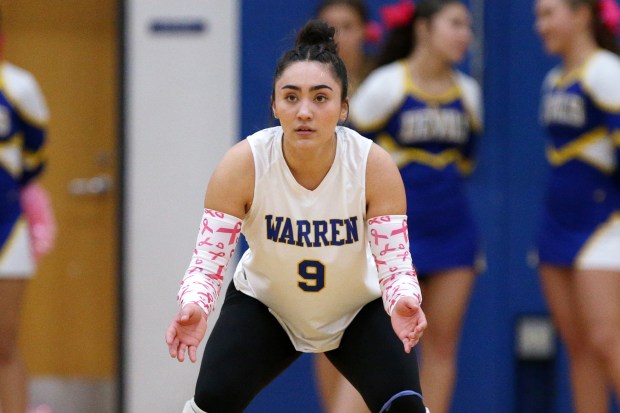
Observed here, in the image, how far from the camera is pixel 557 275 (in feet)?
16.7

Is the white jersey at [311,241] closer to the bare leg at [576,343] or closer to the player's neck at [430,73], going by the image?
the player's neck at [430,73]

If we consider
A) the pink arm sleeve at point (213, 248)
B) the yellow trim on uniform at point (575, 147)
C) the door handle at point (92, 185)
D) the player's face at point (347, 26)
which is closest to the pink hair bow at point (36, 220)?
the door handle at point (92, 185)

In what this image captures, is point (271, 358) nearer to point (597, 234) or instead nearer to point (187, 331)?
point (187, 331)

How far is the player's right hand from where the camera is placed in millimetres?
3172

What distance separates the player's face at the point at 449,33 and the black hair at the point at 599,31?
49cm

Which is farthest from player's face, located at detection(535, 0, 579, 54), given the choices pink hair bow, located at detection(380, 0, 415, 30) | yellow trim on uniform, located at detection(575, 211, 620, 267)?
yellow trim on uniform, located at detection(575, 211, 620, 267)

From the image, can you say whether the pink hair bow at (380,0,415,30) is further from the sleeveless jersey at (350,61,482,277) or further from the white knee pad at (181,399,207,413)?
the white knee pad at (181,399,207,413)

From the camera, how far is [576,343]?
16.8 feet

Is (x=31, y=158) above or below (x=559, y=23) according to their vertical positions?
below

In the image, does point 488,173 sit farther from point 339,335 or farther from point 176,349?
point 176,349

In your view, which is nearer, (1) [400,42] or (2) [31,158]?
(2) [31,158]

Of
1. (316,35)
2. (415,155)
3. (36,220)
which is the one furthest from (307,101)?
(36,220)

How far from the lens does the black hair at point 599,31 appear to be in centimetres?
510

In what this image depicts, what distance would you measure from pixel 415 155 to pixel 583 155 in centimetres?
70
